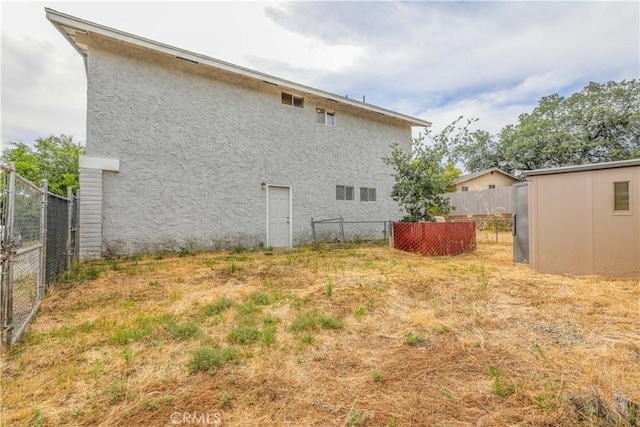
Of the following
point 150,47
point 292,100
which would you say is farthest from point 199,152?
point 292,100

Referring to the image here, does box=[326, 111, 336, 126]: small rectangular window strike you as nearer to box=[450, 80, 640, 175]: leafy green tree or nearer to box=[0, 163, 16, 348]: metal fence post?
box=[0, 163, 16, 348]: metal fence post

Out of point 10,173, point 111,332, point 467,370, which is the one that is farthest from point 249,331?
point 10,173

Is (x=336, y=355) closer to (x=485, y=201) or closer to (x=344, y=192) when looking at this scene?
(x=344, y=192)

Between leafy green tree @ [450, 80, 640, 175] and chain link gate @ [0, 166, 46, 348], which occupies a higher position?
leafy green tree @ [450, 80, 640, 175]

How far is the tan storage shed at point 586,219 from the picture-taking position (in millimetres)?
4953

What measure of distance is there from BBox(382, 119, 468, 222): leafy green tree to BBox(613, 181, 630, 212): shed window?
169 inches

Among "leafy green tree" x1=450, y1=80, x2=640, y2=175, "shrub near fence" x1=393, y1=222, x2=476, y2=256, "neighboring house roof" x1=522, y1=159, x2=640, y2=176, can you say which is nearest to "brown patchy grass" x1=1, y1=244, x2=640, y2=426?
"neighboring house roof" x1=522, y1=159, x2=640, y2=176

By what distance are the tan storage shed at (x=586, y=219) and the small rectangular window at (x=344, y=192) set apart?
6.63 meters

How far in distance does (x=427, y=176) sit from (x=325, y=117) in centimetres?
481

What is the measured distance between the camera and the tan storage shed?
4.95 m

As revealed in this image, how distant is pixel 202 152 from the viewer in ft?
29.5

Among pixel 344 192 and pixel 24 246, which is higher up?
pixel 344 192

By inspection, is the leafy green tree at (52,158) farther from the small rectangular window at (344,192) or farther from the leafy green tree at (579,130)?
the leafy green tree at (579,130)

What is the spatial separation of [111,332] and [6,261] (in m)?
1.11
